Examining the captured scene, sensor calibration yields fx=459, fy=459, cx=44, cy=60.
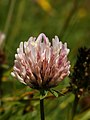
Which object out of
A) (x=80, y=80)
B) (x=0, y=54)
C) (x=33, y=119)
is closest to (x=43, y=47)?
(x=80, y=80)

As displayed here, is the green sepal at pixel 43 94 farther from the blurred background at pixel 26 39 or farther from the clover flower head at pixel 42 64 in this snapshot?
the blurred background at pixel 26 39

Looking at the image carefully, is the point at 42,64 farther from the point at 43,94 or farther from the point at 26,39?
the point at 26,39

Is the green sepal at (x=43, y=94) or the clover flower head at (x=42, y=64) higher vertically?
the clover flower head at (x=42, y=64)

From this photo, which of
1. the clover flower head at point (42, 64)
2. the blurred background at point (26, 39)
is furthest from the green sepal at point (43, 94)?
the blurred background at point (26, 39)

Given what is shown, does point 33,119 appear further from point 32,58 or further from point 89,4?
point 89,4

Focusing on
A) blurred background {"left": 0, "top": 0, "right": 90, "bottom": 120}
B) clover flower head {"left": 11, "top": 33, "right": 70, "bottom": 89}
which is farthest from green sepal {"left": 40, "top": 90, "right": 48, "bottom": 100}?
blurred background {"left": 0, "top": 0, "right": 90, "bottom": 120}

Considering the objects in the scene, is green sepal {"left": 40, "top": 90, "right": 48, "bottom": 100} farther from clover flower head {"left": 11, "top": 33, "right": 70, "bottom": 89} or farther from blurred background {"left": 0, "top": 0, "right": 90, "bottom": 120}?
blurred background {"left": 0, "top": 0, "right": 90, "bottom": 120}
